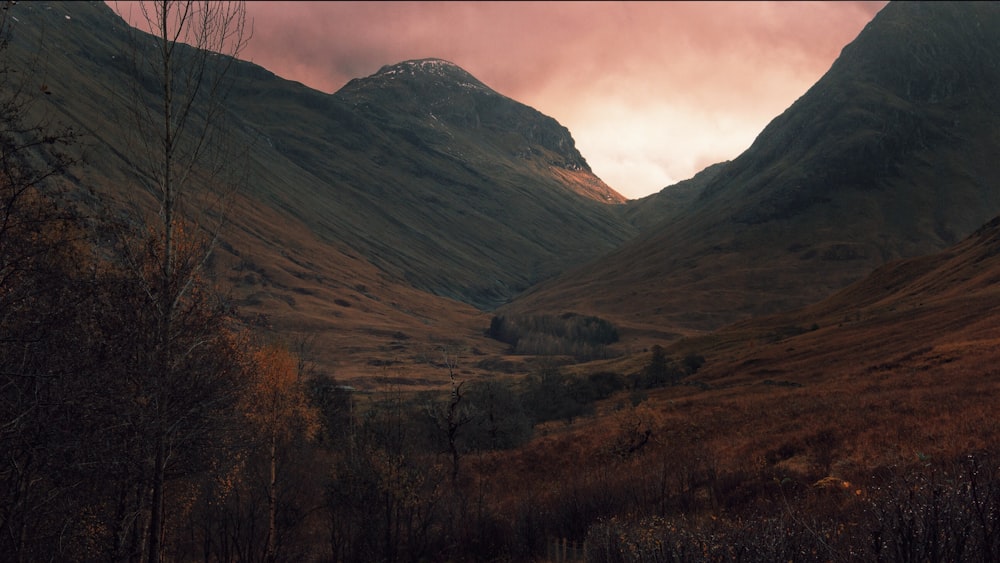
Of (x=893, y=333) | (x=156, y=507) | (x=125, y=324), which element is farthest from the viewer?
(x=893, y=333)

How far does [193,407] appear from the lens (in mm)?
13867

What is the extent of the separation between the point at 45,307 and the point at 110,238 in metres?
2.62

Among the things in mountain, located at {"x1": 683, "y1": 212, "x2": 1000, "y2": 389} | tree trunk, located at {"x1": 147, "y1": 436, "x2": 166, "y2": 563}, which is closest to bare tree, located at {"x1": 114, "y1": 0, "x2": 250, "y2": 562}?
tree trunk, located at {"x1": 147, "y1": 436, "x2": 166, "y2": 563}

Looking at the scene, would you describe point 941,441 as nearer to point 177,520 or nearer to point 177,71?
point 177,71

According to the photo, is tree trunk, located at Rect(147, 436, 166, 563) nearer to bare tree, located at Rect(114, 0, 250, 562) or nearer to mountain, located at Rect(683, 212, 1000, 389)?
bare tree, located at Rect(114, 0, 250, 562)

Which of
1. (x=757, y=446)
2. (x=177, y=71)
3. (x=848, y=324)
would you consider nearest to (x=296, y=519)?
(x=757, y=446)

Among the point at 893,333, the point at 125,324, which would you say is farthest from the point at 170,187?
Result: the point at 893,333

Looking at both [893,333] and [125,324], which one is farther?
[893,333]

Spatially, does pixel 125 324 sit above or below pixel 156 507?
above

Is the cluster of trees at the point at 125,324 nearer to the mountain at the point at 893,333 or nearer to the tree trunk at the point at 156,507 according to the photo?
the tree trunk at the point at 156,507

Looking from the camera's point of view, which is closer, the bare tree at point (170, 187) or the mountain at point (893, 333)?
the bare tree at point (170, 187)

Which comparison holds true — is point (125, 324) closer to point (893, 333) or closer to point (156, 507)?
point (156, 507)

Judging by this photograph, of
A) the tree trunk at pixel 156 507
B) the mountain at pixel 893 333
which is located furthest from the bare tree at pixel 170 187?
the mountain at pixel 893 333

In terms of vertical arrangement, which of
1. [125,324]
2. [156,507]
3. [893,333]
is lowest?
[156,507]
